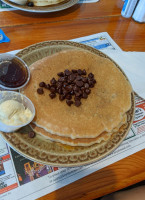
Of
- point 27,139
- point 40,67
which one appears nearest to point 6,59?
point 40,67

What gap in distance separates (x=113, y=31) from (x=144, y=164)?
1.58m

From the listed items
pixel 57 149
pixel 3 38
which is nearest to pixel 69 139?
pixel 57 149

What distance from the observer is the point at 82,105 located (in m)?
1.22

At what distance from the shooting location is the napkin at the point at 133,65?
157 cm

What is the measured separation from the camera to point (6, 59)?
1.30 meters

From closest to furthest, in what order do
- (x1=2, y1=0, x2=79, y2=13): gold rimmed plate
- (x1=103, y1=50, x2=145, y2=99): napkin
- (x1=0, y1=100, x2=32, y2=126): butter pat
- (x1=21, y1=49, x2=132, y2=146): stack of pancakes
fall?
1. (x1=0, y1=100, x2=32, y2=126): butter pat
2. (x1=21, y1=49, x2=132, y2=146): stack of pancakes
3. (x1=103, y1=50, x2=145, y2=99): napkin
4. (x1=2, y1=0, x2=79, y2=13): gold rimmed plate

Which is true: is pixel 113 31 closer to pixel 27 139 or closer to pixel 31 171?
pixel 27 139

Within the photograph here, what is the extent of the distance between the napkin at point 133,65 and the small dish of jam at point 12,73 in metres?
0.92

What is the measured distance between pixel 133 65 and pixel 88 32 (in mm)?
668

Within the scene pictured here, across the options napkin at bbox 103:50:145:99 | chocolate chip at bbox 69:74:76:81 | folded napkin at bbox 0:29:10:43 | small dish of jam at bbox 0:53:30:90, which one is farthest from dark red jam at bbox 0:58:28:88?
napkin at bbox 103:50:145:99

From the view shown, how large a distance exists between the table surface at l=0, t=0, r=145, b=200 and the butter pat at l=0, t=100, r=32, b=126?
1.56ft

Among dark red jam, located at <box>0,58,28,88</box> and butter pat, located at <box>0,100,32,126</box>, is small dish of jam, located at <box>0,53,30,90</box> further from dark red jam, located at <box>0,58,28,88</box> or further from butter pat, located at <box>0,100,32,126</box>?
butter pat, located at <box>0,100,32,126</box>

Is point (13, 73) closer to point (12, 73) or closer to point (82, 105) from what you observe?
point (12, 73)

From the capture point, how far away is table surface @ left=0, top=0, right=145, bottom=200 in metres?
1.06
